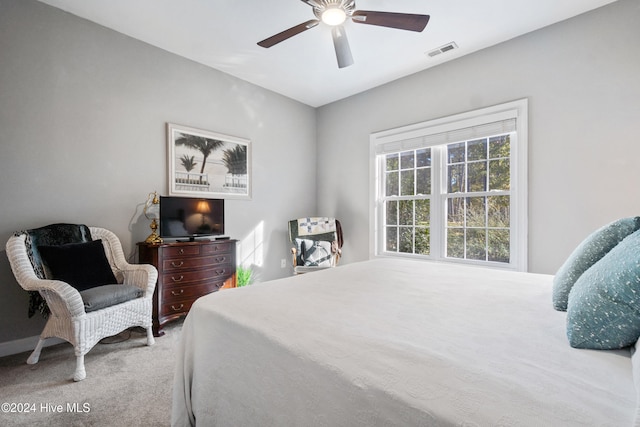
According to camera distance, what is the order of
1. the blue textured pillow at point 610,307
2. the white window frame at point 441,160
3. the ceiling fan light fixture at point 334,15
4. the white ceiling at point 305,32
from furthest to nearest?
the white window frame at point 441,160 < the white ceiling at point 305,32 < the ceiling fan light fixture at point 334,15 < the blue textured pillow at point 610,307

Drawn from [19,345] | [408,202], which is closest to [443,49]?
[408,202]

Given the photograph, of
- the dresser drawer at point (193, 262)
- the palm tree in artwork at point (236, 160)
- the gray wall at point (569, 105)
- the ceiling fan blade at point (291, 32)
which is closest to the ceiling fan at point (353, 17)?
the ceiling fan blade at point (291, 32)

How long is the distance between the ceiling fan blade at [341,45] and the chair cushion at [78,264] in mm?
2574

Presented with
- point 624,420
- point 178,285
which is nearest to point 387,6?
point 624,420

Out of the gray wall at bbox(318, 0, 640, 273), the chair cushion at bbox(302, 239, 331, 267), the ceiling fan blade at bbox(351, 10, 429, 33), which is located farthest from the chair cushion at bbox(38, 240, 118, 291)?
the gray wall at bbox(318, 0, 640, 273)

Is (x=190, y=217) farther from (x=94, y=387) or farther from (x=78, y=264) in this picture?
(x=94, y=387)

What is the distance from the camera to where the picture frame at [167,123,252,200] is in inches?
131

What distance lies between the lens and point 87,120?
2.77m

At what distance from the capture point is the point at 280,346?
96 cm

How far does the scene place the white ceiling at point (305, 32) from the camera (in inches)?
99.6

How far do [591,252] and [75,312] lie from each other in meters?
2.93

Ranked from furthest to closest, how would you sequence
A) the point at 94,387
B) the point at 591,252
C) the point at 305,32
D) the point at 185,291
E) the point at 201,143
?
the point at 201,143 < the point at 185,291 < the point at 305,32 < the point at 94,387 < the point at 591,252

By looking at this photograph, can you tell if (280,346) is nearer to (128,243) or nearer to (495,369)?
(495,369)

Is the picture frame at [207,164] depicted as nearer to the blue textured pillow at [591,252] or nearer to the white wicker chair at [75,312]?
the white wicker chair at [75,312]
